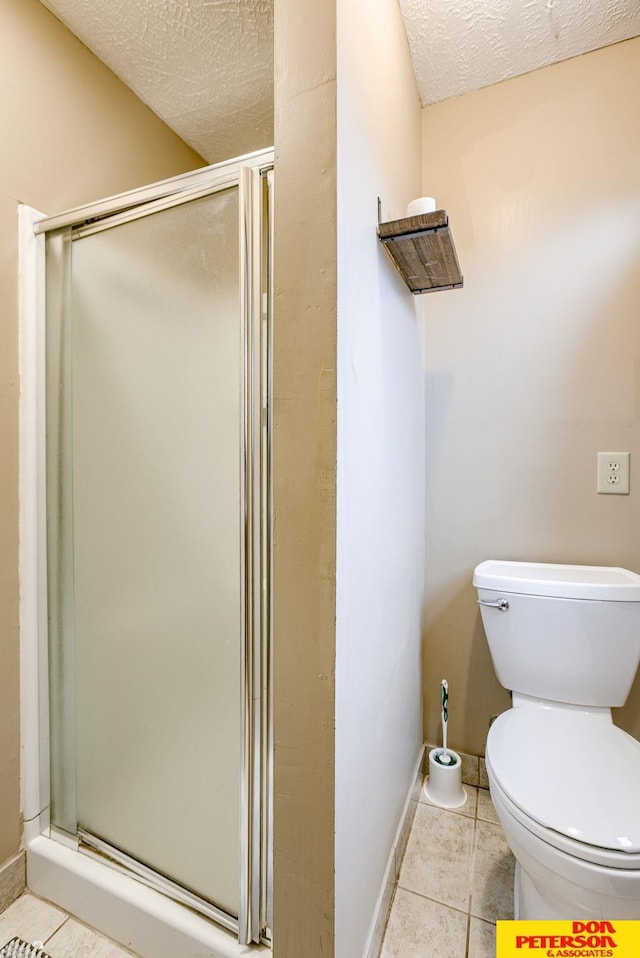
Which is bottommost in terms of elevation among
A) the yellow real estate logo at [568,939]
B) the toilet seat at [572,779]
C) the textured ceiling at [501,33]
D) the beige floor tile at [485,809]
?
the beige floor tile at [485,809]

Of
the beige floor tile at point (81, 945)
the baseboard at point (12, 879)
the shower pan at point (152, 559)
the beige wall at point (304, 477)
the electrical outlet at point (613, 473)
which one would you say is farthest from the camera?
the electrical outlet at point (613, 473)

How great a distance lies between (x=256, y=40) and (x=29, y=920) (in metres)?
2.53

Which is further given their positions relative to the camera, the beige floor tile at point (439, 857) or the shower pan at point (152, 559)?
the beige floor tile at point (439, 857)

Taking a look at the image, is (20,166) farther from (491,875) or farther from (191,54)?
(491,875)

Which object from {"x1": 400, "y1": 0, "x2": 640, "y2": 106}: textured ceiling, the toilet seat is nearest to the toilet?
the toilet seat

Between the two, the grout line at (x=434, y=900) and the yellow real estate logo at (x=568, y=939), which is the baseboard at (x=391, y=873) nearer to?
the grout line at (x=434, y=900)

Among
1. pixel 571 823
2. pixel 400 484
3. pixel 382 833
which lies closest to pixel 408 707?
pixel 382 833

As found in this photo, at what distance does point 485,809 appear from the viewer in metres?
1.51

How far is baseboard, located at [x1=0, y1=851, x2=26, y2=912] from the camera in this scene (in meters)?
1.20

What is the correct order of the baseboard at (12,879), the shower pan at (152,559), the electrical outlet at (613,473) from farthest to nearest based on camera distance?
the electrical outlet at (613,473), the baseboard at (12,879), the shower pan at (152,559)

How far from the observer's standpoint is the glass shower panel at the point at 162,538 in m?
1.03

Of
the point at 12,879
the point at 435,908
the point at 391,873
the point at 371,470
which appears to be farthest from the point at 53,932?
the point at 371,470

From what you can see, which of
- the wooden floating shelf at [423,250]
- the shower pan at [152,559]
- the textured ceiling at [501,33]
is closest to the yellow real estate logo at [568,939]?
the shower pan at [152,559]

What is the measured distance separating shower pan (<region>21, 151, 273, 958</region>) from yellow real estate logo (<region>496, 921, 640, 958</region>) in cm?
54
